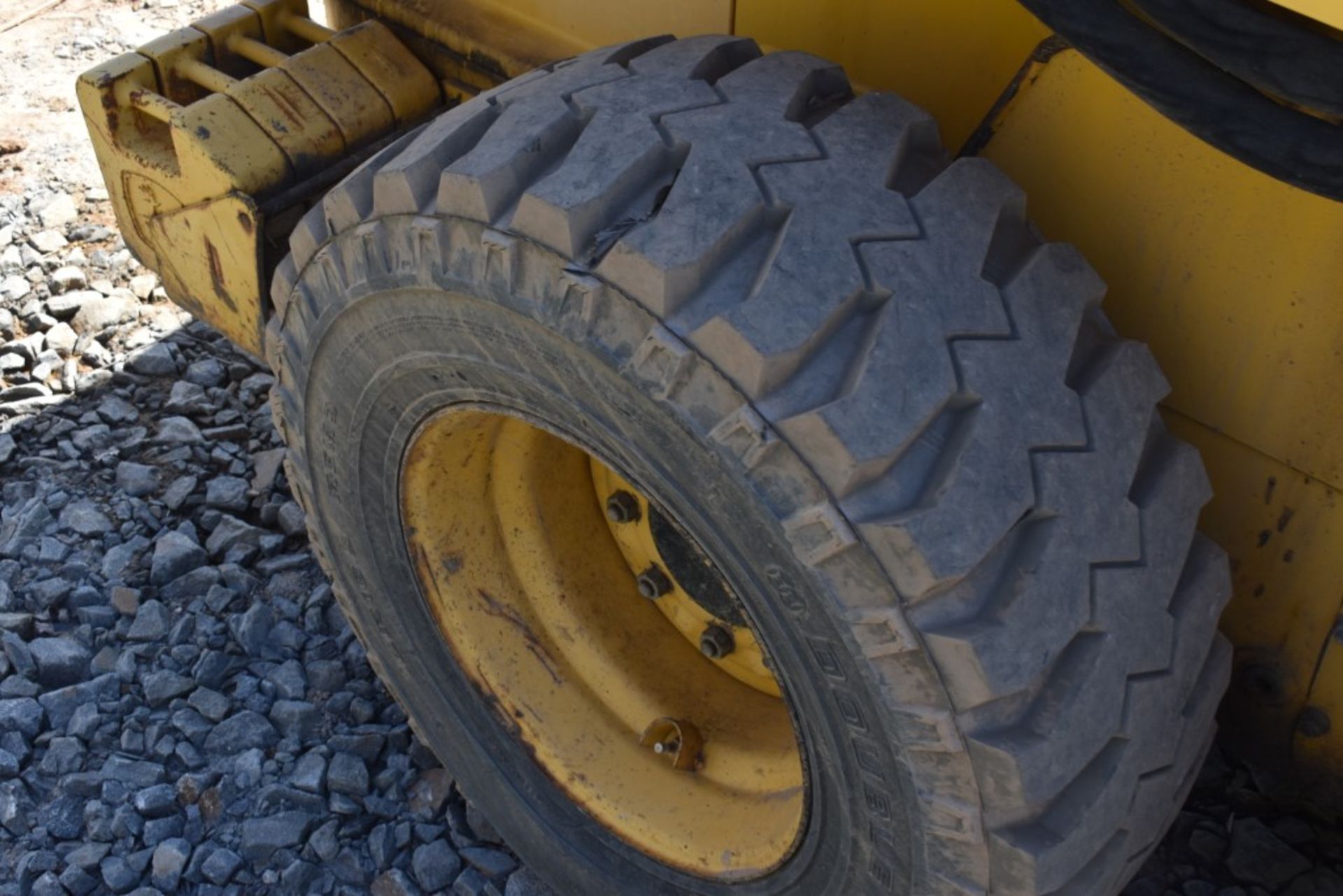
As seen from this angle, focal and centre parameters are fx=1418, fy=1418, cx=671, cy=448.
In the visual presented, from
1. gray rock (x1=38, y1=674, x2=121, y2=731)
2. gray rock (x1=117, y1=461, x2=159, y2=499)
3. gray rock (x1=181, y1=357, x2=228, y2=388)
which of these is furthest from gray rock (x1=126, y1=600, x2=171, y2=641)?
gray rock (x1=181, y1=357, x2=228, y2=388)

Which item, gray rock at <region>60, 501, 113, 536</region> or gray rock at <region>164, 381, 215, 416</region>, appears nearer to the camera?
gray rock at <region>60, 501, 113, 536</region>

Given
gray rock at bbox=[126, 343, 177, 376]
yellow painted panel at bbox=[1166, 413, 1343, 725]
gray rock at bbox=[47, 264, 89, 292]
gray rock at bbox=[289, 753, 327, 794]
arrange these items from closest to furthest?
yellow painted panel at bbox=[1166, 413, 1343, 725] → gray rock at bbox=[289, 753, 327, 794] → gray rock at bbox=[126, 343, 177, 376] → gray rock at bbox=[47, 264, 89, 292]

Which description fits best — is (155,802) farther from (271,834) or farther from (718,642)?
(718,642)

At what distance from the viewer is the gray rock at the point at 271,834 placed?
2.34 m

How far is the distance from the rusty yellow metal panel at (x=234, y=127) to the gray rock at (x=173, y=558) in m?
0.42

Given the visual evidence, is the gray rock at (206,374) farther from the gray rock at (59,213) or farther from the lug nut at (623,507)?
the lug nut at (623,507)

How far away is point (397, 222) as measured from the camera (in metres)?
1.73

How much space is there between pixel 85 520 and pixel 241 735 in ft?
2.28

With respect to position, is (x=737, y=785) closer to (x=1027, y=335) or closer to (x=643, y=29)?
(x=1027, y=335)

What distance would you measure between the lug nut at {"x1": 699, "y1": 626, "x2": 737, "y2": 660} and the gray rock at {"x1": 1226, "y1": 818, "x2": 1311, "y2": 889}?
34.3 inches

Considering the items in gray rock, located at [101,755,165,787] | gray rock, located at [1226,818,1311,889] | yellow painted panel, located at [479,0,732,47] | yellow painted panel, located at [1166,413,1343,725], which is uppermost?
yellow painted panel, located at [479,0,732,47]

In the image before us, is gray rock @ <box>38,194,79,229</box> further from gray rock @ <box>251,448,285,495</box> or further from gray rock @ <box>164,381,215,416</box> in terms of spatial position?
gray rock @ <box>251,448,285,495</box>

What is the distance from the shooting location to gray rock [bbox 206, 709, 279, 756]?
Answer: 8.21 feet

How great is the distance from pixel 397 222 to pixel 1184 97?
0.95 meters
